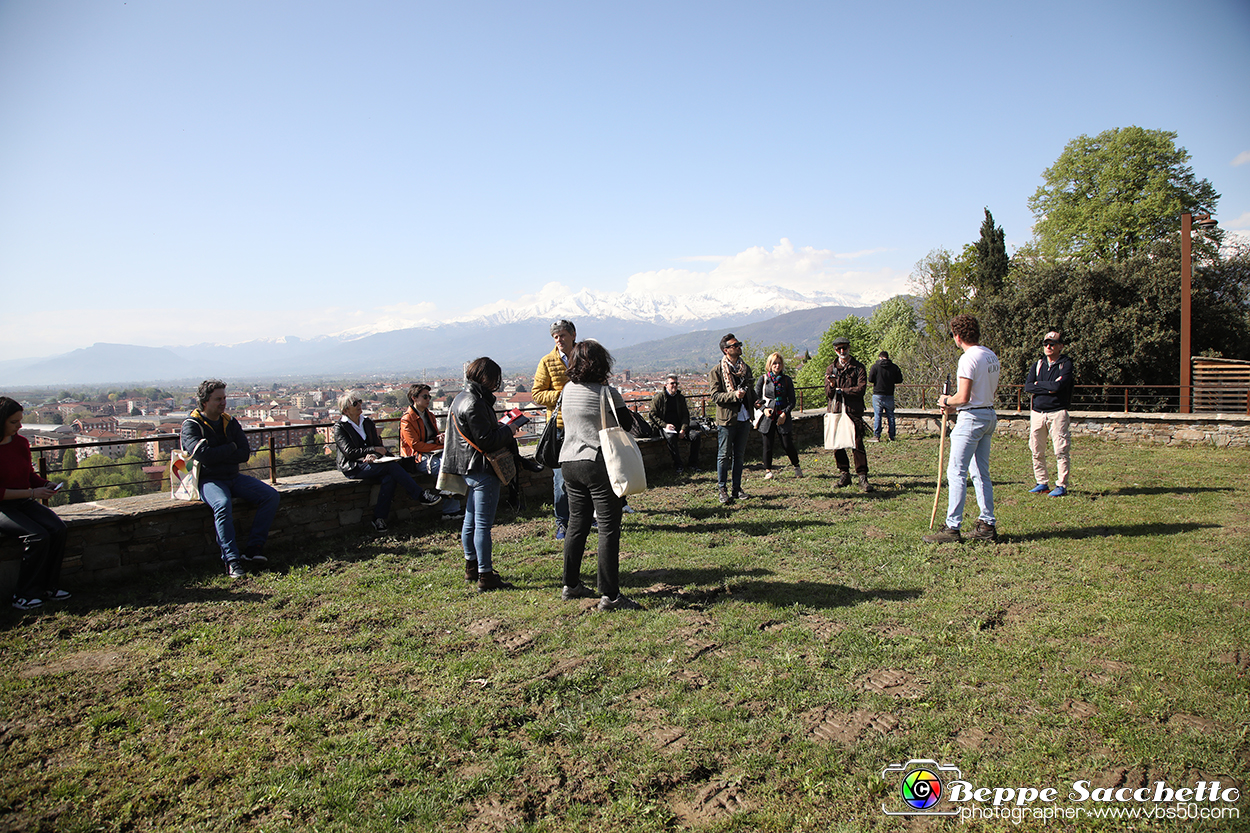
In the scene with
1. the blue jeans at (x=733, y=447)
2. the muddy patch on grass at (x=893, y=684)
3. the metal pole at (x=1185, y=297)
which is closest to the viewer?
the muddy patch on grass at (x=893, y=684)

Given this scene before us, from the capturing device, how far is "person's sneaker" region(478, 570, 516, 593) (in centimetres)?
477

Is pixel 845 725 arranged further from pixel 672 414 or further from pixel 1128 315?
pixel 1128 315

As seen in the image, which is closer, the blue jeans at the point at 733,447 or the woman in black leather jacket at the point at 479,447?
the woman in black leather jacket at the point at 479,447

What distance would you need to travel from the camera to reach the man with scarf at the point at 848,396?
25.6ft

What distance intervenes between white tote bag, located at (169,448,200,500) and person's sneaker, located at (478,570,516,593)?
2.69 metres

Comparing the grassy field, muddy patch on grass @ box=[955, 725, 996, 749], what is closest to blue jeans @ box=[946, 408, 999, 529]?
the grassy field

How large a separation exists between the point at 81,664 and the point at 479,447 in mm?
2607

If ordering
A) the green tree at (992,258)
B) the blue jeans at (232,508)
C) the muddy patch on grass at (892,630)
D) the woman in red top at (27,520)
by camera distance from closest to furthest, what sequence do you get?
the muddy patch on grass at (892,630)
the woman in red top at (27,520)
the blue jeans at (232,508)
the green tree at (992,258)

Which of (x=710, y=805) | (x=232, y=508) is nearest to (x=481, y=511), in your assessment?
(x=232, y=508)

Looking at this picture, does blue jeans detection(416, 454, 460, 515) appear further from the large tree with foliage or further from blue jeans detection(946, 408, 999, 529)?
the large tree with foliage

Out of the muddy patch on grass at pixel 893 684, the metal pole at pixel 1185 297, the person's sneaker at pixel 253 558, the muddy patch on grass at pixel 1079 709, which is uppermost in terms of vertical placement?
the metal pole at pixel 1185 297

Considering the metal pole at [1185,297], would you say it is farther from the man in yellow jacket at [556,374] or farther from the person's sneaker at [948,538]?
the man in yellow jacket at [556,374]

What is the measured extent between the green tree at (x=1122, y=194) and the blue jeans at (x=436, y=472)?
114ft

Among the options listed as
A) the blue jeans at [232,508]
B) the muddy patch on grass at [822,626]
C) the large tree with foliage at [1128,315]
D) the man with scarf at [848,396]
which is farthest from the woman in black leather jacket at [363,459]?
the large tree with foliage at [1128,315]
